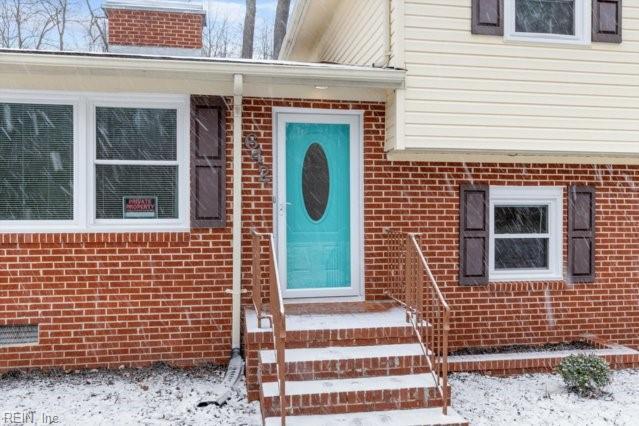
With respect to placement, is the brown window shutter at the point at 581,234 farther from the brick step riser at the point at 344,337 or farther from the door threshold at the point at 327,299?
the brick step riser at the point at 344,337

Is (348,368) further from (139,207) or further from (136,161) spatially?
(136,161)

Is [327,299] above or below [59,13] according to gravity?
below

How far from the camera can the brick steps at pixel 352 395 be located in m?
4.75

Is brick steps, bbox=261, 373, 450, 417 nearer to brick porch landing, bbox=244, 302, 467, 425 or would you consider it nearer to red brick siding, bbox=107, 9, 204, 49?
brick porch landing, bbox=244, 302, 467, 425

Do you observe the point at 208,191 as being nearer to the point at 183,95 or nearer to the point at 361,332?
the point at 183,95

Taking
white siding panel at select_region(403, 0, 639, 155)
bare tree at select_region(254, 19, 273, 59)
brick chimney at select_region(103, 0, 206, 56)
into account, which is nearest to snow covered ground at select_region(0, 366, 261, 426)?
white siding panel at select_region(403, 0, 639, 155)

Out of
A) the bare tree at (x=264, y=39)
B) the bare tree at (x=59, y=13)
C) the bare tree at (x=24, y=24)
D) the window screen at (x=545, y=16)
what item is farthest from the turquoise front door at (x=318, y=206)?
the bare tree at (x=59, y=13)

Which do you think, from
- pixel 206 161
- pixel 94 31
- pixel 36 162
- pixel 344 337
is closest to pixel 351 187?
pixel 206 161

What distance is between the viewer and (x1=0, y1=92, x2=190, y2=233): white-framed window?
6098mm

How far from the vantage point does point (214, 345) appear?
6.39 metres

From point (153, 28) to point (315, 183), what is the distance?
6.53 meters

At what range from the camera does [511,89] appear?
20.9 ft

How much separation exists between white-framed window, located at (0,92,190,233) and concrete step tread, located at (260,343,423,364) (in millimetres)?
1972

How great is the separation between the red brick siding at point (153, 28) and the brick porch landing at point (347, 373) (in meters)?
7.50
